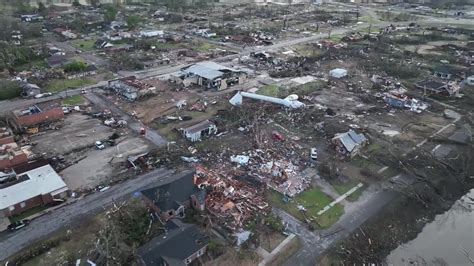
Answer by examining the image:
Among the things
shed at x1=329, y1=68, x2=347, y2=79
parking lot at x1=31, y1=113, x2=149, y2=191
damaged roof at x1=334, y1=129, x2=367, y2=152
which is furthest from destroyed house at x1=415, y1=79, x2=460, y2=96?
parking lot at x1=31, y1=113, x2=149, y2=191

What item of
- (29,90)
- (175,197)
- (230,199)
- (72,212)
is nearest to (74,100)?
(29,90)

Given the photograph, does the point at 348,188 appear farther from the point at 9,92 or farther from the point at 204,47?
the point at 204,47

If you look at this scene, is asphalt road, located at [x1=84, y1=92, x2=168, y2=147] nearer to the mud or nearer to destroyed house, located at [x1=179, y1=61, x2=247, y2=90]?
destroyed house, located at [x1=179, y1=61, x2=247, y2=90]

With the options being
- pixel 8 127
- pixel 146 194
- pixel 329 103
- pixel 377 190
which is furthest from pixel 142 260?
pixel 329 103

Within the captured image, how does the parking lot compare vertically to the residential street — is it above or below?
above

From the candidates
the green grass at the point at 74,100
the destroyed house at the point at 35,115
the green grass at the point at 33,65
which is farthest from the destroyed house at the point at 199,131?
the green grass at the point at 33,65
